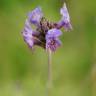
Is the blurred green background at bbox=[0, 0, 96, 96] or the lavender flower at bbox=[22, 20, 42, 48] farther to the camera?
the blurred green background at bbox=[0, 0, 96, 96]

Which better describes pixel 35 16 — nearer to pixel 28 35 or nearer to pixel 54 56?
pixel 28 35

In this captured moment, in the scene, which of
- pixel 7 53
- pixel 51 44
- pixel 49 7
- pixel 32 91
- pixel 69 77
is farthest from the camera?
pixel 49 7

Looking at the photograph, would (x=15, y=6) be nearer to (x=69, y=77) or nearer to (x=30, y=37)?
(x=69, y=77)

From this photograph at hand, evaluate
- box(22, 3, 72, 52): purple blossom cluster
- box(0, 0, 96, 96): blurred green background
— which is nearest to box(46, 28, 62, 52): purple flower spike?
box(22, 3, 72, 52): purple blossom cluster

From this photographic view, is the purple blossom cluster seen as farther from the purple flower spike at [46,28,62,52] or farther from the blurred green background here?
the blurred green background

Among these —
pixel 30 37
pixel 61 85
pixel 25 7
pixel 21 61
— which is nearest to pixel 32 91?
pixel 61 85

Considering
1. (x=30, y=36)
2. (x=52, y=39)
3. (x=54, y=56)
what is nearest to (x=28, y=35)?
(x=30, y=36)
